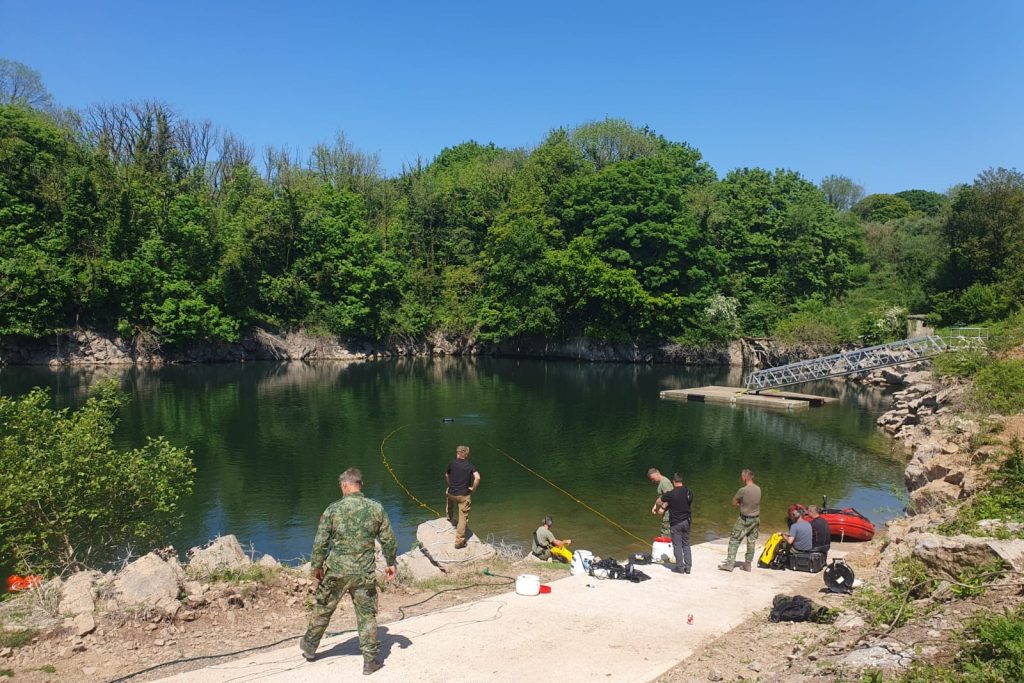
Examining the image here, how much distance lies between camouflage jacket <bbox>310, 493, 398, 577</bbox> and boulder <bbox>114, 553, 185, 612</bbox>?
2.95 metres

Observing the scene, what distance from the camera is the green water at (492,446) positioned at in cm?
2055

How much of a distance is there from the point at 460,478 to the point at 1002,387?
67.7 ft

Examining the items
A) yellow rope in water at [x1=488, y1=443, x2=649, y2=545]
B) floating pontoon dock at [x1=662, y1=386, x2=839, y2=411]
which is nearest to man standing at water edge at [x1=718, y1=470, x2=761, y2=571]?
yellow rope in water at [x1=488, y1=443, x2=649, y2=545]

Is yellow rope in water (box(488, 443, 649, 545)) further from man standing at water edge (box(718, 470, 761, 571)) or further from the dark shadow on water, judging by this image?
the dark shadow on water

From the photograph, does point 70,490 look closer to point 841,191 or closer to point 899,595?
point 899,595

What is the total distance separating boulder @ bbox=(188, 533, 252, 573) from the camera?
1160cm

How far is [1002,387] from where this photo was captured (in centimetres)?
2498

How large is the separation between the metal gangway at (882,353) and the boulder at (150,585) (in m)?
36.3

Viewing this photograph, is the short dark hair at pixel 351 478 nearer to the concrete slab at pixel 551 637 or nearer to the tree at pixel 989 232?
the concrete slab at pixel 551 637

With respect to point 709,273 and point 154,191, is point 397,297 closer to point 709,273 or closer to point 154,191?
point 154,191

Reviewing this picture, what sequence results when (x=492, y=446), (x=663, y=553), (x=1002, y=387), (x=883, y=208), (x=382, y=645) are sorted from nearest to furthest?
(x=382, y=645) → (x=663, y=553) → (x=1002, y=387) → (x=492, y=446) → (x=883, y=208)

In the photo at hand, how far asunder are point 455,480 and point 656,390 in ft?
116

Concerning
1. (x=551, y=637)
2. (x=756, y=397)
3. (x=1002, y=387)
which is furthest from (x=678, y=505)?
(x=756, y=397)

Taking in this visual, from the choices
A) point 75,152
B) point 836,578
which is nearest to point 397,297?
point 75,152
